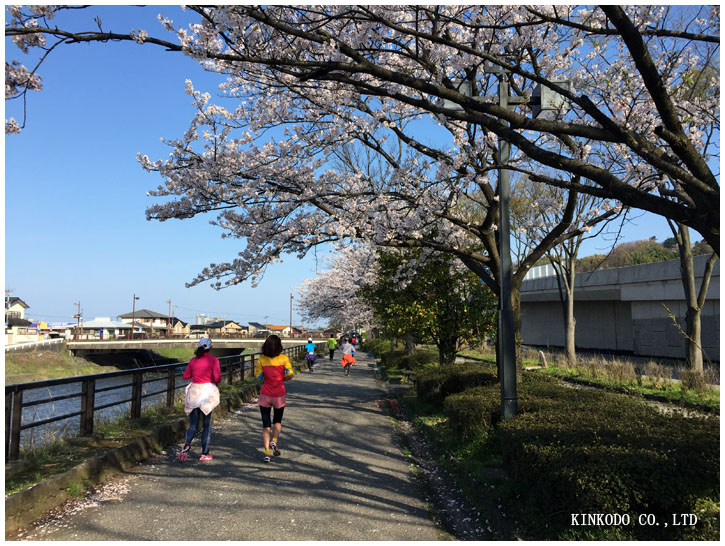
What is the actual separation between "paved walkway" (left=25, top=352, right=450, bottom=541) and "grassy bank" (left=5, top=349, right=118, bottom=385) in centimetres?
3414

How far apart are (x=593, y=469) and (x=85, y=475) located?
5.44 m

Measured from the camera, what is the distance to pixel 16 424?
19.4 ft

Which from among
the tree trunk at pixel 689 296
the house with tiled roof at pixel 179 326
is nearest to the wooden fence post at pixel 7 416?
the tree trunk at pixel 689 296

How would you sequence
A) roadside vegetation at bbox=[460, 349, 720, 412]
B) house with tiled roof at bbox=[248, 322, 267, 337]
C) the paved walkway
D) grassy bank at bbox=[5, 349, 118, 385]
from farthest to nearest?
house with tiled roof at bbox=[248, 322, 267, 337] → grassy bank at bbox=[5, 349, 118, 385] → roadside vegetation at bbox=[460, 349, 720, 412] → the paved walkway

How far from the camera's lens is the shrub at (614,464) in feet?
14.3

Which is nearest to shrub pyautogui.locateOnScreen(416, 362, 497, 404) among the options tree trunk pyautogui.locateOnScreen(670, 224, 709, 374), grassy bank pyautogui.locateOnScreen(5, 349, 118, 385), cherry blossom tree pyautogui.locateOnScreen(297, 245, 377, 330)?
tree trunk pyautogui.locateOnScreen(670, 224, 709, 374)

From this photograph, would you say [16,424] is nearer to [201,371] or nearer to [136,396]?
[201,371]

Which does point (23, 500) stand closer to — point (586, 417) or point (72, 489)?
point (72, 489)

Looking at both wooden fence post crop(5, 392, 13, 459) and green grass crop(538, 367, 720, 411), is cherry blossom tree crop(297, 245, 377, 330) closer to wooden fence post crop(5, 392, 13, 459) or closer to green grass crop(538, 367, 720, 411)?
green grass crop(538, 367, 720, 411)

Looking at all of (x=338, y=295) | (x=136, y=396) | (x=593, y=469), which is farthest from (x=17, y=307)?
(x=593, y=469)

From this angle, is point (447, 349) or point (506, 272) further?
point (447, 349)

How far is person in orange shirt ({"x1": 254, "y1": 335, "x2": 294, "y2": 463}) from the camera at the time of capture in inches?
316

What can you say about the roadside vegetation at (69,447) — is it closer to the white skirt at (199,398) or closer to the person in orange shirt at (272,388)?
the white skirt at (199,398)

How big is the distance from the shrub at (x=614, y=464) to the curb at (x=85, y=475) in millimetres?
4774
